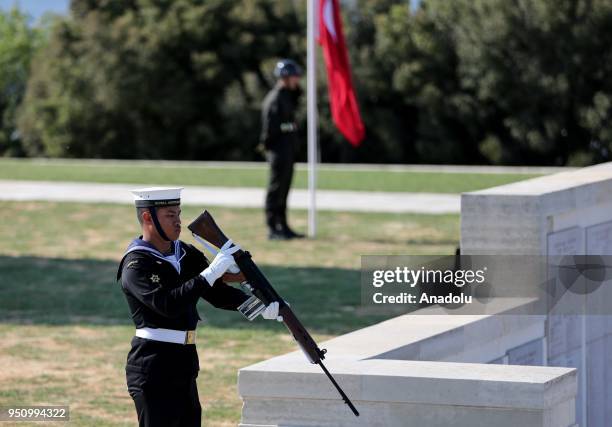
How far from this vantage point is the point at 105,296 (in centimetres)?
1180

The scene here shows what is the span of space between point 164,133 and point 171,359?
39.0m

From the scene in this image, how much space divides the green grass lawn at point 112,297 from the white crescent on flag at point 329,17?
101 inches

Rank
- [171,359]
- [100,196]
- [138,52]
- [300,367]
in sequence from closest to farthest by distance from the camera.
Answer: [171,359], [300,367], [100,196], [138,52]

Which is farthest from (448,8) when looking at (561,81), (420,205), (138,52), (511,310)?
(511,310)

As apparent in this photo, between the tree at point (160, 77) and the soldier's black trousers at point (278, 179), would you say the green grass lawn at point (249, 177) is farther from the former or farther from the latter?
the tree at point (160, 77)

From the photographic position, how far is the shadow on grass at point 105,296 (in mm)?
10625

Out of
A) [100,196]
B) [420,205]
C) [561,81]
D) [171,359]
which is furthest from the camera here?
[561,81]

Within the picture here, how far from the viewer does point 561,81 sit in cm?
3422

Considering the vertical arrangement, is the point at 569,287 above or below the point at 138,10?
below

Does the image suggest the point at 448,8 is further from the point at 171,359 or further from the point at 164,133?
the point at 171,359

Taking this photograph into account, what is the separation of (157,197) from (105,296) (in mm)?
6846

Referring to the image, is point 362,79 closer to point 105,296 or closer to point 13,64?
point 13,64

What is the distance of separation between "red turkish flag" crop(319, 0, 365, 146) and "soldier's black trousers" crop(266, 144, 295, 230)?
42.0 inches

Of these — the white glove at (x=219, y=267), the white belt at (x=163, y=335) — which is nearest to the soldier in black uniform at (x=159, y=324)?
the white belt at (x=163, y=335)
